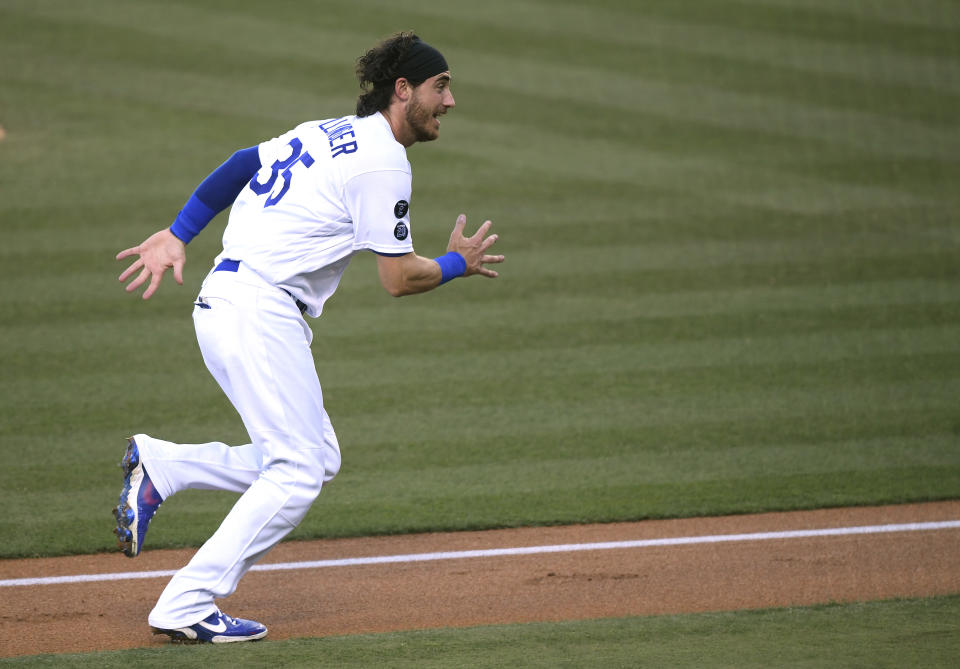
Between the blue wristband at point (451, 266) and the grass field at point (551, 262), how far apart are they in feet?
6.54

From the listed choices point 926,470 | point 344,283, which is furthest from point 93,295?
point 926,470

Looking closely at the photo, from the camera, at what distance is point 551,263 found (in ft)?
34.4

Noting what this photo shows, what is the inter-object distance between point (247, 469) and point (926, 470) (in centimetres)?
411

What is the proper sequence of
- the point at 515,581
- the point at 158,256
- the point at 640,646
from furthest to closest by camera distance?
the point at 515,581 < the point at 158,256 < the point at 640,646

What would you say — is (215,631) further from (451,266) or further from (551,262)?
(551,262)

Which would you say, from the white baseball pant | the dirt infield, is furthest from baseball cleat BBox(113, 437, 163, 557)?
the dirt infield

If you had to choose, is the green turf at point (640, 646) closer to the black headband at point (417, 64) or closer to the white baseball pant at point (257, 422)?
the white baseball pant at point (257, 422)

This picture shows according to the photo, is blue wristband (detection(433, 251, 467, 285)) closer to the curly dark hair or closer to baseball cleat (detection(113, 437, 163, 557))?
the curly dark hair

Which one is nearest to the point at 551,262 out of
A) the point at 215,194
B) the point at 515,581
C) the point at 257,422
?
the point at 515,581

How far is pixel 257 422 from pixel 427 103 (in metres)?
1.42

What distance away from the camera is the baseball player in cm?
453

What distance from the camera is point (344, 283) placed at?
407 inches

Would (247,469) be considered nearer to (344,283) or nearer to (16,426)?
(16,426)

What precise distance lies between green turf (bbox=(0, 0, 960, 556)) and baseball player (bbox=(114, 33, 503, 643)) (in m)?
1.48
